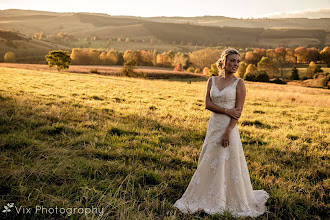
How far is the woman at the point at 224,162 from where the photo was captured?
11.7 ft

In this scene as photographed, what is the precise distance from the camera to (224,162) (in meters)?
3.62

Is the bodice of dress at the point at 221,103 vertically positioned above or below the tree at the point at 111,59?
below

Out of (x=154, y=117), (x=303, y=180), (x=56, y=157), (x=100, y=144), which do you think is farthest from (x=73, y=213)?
(x=154, y=117)

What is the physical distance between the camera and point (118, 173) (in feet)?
14.3

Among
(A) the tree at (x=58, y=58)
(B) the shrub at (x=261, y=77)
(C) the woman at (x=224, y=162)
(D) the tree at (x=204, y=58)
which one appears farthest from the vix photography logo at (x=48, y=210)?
(D) the tree at (x=204, y=58)

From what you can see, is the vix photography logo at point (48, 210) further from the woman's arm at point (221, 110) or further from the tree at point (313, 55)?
the tree at point (313, 55)

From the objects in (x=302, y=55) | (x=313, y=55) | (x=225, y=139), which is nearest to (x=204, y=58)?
(x=302, y=55)

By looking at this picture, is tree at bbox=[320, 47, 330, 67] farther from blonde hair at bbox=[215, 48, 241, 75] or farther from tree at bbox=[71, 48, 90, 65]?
blonde hair at bbox=[215, 48, 241, 75]

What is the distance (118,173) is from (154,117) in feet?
17.0

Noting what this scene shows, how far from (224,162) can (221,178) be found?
0.91 ft

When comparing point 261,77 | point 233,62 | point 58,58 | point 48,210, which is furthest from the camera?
point 261,77

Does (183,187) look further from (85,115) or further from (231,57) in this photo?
(85,115)

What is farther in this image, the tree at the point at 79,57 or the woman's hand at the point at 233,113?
the tree at the point at 79,57

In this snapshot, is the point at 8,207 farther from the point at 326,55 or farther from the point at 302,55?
the point at 302,55
